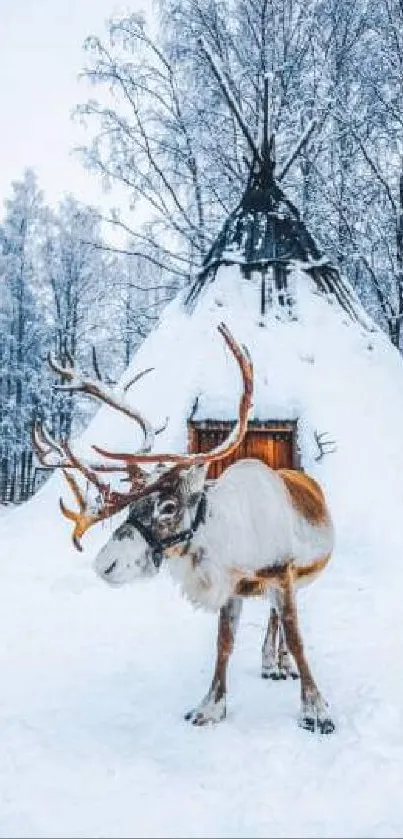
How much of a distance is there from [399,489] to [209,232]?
752 cm

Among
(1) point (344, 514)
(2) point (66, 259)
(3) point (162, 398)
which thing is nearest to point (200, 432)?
(3) point (162, 398)

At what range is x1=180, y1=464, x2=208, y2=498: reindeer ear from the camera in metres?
3.56

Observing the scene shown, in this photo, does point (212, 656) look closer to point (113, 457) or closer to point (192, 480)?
point (192, 480)

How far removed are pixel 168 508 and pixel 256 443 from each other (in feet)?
19.5

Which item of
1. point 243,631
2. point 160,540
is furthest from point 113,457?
point 243,631

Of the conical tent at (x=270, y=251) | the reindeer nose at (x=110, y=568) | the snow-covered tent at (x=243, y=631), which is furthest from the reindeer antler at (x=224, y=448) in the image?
the conical tent at (x=270, y=251)

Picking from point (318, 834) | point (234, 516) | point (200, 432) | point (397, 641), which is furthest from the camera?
point (200, 432)

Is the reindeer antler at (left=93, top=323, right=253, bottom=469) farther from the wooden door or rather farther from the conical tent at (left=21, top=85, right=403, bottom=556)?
the wooden door

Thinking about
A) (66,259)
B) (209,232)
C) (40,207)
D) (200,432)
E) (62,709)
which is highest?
(40,207)

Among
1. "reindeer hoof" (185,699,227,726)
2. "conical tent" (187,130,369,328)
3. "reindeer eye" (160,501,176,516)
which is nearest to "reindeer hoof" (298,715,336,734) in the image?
"reindeer hoof" (185,699,227,726)

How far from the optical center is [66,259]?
24.8 meters

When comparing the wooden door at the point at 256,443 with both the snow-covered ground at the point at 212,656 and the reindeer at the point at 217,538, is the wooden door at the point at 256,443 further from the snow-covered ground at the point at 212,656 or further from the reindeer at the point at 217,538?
the reindeer at the point at 217,538

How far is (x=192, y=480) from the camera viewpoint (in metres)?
3.59

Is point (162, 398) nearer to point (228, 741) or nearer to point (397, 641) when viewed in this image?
point (397, 641)
